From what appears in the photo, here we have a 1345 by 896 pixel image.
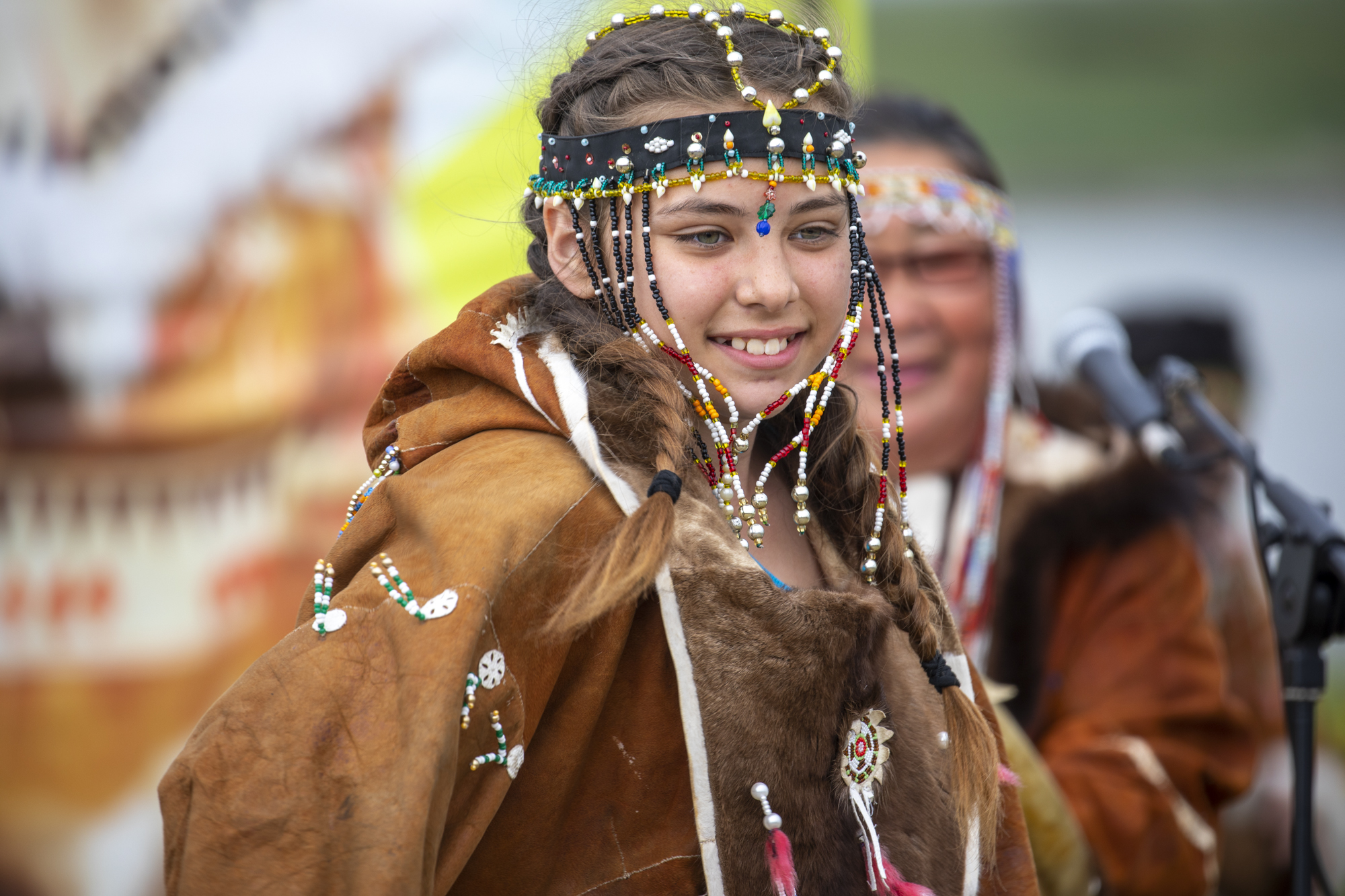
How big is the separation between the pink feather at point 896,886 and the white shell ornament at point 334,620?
0.63 meters

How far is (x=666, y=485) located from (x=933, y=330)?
65.2 inches

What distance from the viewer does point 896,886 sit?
126 cm

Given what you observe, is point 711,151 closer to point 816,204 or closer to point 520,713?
point 816,204

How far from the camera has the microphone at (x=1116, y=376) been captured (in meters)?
1.92

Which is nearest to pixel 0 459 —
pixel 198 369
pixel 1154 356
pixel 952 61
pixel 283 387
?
pixel 198 369

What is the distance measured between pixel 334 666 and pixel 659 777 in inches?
13.9

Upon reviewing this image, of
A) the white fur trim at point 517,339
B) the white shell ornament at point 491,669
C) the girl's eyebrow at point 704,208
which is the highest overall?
the girl's eyebrow at point 704,208

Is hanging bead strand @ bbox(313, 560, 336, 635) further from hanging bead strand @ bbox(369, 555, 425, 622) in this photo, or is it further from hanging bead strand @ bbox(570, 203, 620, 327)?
hanging bead strand @ bbox(570, 203, 620, 327)

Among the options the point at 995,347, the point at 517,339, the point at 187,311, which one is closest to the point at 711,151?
the point at 517,339

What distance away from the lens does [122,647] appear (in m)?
2.22

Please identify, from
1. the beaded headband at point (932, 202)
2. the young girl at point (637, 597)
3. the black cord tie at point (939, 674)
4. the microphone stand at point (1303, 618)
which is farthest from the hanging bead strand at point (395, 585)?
the beaded headband at point (932, 202)

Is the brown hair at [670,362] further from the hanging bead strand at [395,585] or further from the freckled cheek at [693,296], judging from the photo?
the hanging bead strand at [395,585]

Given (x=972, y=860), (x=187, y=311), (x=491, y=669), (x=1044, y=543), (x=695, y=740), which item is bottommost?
(x=1044, y=543)

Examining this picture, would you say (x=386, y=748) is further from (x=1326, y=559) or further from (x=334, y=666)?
(x=1326, y=559)
